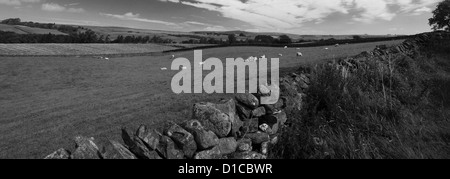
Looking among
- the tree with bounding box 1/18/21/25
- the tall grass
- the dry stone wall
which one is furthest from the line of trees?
the tall grass

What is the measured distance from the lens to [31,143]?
879 cm

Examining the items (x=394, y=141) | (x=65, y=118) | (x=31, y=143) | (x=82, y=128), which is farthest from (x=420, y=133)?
Answer: (x=65, y=118)

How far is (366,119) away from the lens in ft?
17.7

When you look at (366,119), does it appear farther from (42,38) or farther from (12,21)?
(12,21)

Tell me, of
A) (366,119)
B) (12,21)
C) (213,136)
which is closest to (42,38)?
(12,21)

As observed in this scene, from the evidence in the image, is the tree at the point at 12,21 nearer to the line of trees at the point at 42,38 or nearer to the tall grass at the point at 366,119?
the line of trees at the point at 42,38

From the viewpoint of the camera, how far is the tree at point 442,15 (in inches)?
2063

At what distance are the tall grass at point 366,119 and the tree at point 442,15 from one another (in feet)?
194

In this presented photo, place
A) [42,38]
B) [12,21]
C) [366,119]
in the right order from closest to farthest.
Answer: [366,119]
[42,38]
[12,21]

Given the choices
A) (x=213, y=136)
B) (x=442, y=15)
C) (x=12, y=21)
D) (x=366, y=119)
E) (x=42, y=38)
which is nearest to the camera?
(x=213, y=136)

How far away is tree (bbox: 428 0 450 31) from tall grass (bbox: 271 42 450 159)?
2330 inches

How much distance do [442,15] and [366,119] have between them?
65.5 m

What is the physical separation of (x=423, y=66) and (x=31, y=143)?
1380 centimetres
